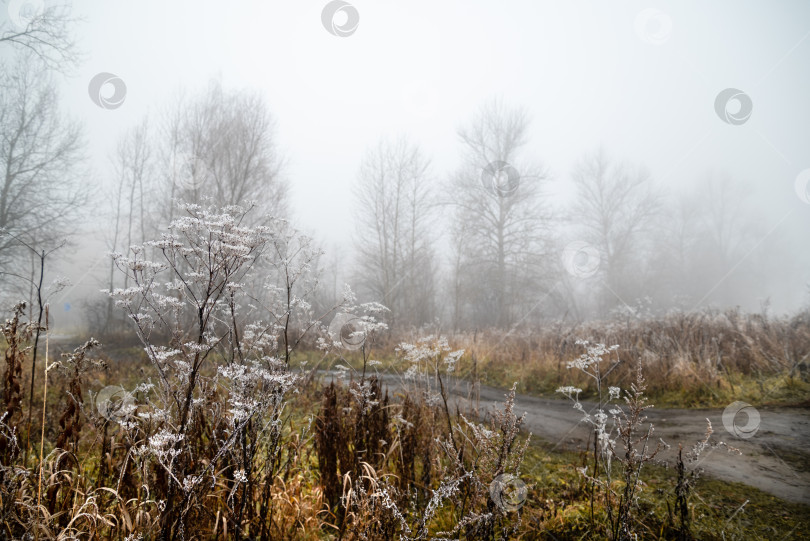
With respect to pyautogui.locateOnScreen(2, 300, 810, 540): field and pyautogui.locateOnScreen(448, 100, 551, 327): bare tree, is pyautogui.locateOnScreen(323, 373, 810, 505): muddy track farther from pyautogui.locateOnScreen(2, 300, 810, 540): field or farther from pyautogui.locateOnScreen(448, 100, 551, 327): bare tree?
pyautogui.locateOnScreen(448, 100, 551, 327): bare tree

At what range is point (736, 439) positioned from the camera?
405 centimetres

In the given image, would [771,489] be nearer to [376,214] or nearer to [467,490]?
[467,490]

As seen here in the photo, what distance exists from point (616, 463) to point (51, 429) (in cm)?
640

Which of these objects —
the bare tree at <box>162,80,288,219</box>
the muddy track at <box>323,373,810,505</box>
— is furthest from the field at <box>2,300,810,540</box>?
the bare tree at <box>162,80,288,219</box>

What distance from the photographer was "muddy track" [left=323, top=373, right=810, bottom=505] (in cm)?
312

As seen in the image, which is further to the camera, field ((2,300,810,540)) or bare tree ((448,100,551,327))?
bare tree ((448,100,551,327))

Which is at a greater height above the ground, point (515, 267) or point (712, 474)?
point (515, 267)

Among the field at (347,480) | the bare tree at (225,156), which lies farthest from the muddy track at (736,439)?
the bare tree at (225,156)

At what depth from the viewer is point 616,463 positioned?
11.5ft

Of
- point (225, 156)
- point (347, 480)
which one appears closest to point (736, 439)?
→ point (347, 480)

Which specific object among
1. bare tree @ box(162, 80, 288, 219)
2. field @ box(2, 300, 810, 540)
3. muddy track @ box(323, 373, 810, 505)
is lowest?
muddy track @ box(323, 373, 810, 505)

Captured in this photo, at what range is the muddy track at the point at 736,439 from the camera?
3.12m

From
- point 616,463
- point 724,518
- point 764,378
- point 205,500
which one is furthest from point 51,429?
point 764,378

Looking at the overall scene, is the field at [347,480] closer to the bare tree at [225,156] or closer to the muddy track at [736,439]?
the muddy track at [736,439]
